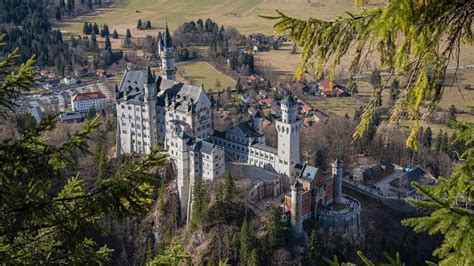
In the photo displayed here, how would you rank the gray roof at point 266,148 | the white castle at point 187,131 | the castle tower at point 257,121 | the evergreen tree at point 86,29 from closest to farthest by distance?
the white castle at point 187,131 < the gray roof at point 266,148 < the castle tower at point 257,121 < the evergreen tree at point 86,29

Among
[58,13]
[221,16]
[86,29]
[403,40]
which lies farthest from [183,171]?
[58,13]

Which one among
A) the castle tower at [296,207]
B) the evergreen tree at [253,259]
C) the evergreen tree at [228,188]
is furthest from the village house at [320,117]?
the evergreen tree at [253,259]

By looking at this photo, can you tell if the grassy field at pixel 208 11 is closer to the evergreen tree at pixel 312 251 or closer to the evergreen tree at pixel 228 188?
the evergreen tree at pixel 228 188

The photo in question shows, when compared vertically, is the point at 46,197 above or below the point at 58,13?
below

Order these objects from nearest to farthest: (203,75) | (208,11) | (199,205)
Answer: (199,205) → (203,75) → (208,11)

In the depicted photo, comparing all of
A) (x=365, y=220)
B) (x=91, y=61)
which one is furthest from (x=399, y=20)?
(x=91, y=61)

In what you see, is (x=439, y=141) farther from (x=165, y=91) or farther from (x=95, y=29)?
(x=95, y=29)
